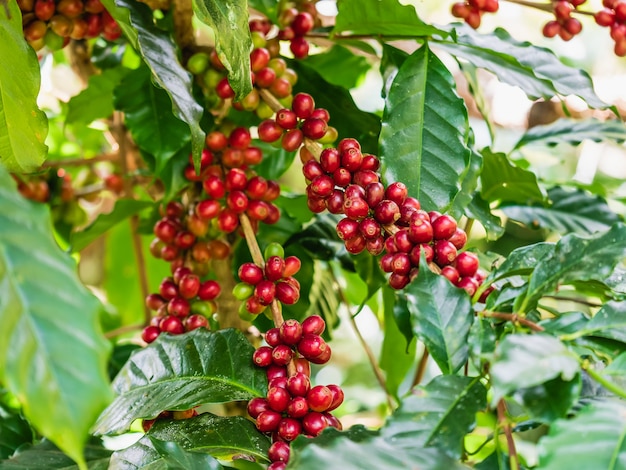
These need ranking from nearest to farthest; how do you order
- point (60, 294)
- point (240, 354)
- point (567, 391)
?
point (60, 294) < point (567, 391) < point (240, 354)

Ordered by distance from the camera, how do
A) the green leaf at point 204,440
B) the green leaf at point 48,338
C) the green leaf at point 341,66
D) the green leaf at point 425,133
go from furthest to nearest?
the green leaf at point 341,66 → the green leaf at point 425,133 → the green leaf at point 204,440 → the green leaf at point 48,338

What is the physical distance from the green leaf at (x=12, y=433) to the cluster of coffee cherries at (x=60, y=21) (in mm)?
471

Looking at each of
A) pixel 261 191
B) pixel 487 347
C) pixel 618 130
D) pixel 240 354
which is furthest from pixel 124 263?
pixel 487 347

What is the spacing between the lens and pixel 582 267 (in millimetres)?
564

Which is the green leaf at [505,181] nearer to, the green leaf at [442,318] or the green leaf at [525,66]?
the green leaf at [525,66]

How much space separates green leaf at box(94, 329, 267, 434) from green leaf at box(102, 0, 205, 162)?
194mm

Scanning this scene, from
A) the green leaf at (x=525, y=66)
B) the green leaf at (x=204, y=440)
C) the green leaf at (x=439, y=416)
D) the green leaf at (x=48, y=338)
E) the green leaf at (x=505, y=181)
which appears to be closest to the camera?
the green leaf at (x=48, y=338)

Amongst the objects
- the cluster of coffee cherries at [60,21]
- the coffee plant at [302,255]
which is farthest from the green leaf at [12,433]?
the cluster of coffee cherries at [60,21]

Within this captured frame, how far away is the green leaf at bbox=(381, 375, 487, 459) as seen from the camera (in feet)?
1.65

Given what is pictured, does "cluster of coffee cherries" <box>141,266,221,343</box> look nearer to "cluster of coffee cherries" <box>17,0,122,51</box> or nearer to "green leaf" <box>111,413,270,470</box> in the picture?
"green leaf" <box>111,413,270,470</box>

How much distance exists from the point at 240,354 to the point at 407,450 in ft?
0.89

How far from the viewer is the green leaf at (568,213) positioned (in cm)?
110

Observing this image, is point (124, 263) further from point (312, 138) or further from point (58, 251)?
point (58, 251)

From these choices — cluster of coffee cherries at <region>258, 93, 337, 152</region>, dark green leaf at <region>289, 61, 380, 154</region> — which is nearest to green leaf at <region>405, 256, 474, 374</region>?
cluster of coffee cherries at <region>258, 93, 337, 152</region>
